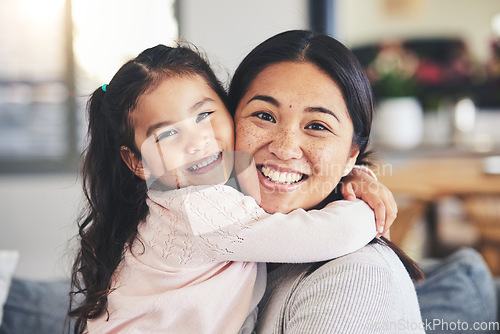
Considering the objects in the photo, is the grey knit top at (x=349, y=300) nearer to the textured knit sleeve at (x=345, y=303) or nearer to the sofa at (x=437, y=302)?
the textured knit sleeve at (x=345, y=303)

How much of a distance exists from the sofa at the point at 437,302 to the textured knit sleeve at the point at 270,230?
611 mm

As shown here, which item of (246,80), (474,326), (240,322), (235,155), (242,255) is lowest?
(474,326)

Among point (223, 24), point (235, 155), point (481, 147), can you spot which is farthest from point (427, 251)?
point (235, 155)

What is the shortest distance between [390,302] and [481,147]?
4.30m

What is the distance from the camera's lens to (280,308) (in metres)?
0.93

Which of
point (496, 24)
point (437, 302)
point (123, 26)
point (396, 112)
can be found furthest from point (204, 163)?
point (496, 24)

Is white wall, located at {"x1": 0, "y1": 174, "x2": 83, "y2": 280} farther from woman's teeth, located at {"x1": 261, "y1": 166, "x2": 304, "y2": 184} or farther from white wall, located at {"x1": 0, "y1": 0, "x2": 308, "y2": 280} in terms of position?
woman's teeth, located at {"x1": 261, "y1": 166, "x2": 304, "y2": 184}

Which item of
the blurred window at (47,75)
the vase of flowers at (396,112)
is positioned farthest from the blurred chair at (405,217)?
the blurred window at (47,75)

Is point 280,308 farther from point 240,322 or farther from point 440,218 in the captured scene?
point 440,218

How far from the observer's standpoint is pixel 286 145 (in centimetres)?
101

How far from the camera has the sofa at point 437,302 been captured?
1.43 m

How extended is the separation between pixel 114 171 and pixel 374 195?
1.83ft

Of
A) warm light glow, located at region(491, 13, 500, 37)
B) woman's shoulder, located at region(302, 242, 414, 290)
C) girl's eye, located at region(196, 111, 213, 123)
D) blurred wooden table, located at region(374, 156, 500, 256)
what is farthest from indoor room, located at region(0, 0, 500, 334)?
girl's eye, located at region(196, 111, 213, 123)

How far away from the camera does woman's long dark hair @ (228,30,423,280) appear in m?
1.03
